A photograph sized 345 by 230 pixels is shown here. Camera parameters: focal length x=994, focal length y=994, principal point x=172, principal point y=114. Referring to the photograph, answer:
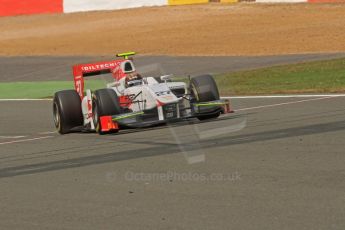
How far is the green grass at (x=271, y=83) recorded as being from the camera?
811 inches

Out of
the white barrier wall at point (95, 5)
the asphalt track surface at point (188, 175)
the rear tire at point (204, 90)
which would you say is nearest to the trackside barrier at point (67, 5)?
the white barrier wall at point (95, 5)

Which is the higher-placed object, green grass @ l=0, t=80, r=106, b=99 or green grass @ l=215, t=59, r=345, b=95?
green grass @ l=215, t=59, r=345, b=95

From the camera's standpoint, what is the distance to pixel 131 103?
49.4 feet

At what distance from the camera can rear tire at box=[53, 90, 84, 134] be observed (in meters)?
15.6

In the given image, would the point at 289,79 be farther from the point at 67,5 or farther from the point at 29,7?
the point at 29,7

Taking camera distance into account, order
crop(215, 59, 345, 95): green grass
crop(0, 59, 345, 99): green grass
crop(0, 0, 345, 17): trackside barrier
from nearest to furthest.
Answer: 1. crop(215, 59, 345, 95): green grass
2. crop(0, 59, 345, 99): green grass
3. crop(0, 0, 345, 17): trackside barrier

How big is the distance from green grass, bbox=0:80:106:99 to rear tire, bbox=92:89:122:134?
31.2ft

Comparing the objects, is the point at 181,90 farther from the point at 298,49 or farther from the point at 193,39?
the point at 193,39

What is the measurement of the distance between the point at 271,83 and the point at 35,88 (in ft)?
24.4

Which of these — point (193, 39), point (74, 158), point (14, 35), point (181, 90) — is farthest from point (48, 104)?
point (14, 35)

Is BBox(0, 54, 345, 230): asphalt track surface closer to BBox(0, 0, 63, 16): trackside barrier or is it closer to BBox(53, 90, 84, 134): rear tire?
BBox(53, 90, 84, 134): rear tire

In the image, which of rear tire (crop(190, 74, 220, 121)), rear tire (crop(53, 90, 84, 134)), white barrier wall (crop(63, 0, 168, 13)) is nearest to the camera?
rear tire (crop(190, 74, 220, 121))

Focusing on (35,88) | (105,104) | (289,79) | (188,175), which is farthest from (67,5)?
(188,175)

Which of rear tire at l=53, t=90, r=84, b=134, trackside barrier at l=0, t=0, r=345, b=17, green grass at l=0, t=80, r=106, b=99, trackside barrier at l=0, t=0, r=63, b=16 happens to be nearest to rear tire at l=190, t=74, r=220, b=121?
rear tire at l=53, t=90, r=84, b=134
